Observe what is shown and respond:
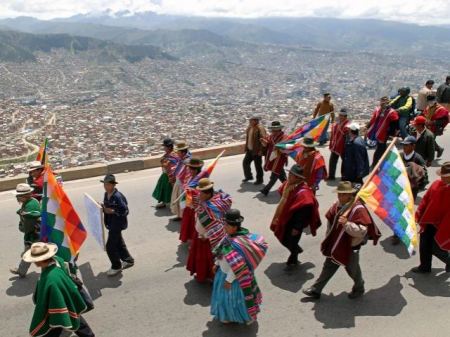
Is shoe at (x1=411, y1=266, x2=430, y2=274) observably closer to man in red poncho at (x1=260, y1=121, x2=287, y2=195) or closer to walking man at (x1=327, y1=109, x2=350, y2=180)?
man in red poncho at (x1=260, y1=121, x2=287, y2=195)

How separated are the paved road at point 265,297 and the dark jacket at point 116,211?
738mm

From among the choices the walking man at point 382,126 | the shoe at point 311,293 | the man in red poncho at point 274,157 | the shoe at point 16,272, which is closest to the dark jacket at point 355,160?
the man in red poncho at point 274,157

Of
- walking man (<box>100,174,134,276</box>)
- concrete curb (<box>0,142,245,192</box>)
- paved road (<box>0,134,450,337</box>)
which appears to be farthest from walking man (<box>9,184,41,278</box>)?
concrete curb (<box>0,142,245,192</box>)

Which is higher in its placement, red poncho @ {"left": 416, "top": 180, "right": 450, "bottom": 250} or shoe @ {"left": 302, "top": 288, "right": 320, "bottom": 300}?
red poncho @ {"left": 416, "top": 180, "right": 450, "bottom": 250}

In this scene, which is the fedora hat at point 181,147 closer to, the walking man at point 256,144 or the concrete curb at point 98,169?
the walking man at point 256,144

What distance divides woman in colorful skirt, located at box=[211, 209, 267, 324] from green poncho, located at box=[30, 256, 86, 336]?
157cm

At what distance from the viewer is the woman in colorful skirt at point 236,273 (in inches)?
220

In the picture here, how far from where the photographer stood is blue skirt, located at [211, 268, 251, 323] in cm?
574

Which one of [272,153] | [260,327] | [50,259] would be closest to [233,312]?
[260,327]

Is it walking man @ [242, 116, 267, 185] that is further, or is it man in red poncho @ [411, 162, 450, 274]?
walking man @ [242, 116, 267, 185]

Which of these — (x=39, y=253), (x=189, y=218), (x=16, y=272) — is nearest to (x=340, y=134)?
(x=189, y=218)

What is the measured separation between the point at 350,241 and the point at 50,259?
3.35 metres

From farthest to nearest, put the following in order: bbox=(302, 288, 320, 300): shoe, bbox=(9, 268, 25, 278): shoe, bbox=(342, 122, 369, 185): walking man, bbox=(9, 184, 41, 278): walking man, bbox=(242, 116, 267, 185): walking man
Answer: bbox=(242, 116, 267, 185): walking man → bbox=(342, 122, 369, 185): walking man → bbox=(9, 268, 25, 278): shoe → bbox=(9, 184, 41, 278): walking man → bbox=(302, 288, 320, 300): shoe

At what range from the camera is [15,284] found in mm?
7086
